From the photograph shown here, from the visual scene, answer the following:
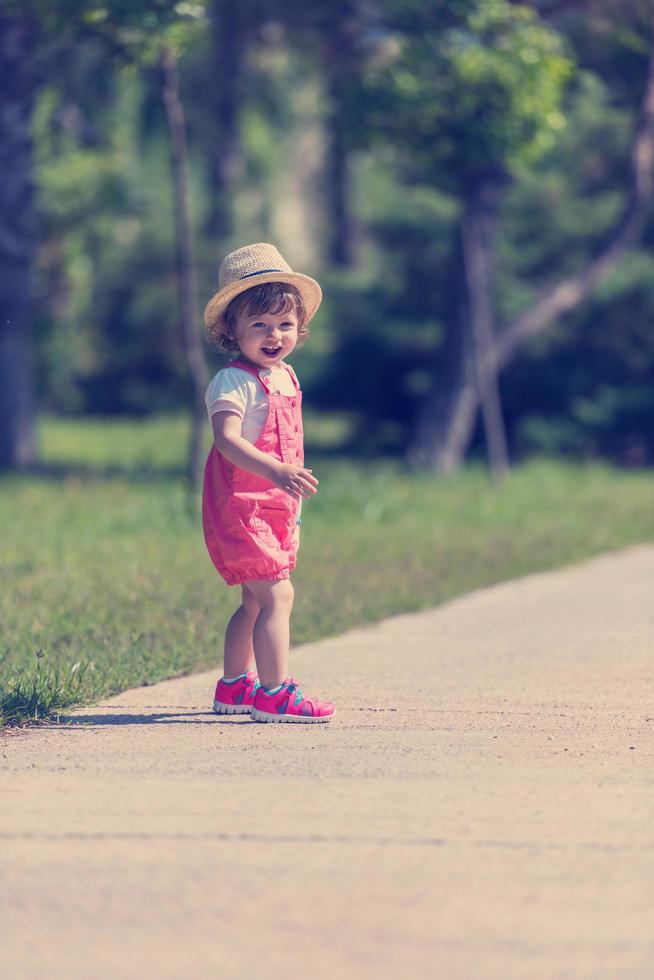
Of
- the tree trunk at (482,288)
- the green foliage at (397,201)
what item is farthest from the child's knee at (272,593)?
the tree trunk at (482,288)

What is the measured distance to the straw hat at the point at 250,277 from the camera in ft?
18.0

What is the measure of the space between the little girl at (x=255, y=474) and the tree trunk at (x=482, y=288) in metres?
9.13

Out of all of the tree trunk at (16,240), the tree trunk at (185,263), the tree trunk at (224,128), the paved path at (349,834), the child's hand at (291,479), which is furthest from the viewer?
the tree trunk at (224,128)

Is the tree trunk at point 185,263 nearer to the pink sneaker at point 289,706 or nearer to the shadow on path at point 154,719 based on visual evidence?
the shadow on path at point 154,719

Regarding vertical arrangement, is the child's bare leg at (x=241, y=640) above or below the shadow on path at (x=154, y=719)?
above

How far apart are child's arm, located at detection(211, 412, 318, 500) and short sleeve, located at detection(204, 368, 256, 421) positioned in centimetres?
2

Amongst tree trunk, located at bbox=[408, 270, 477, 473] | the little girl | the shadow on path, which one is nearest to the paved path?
the shadow on path

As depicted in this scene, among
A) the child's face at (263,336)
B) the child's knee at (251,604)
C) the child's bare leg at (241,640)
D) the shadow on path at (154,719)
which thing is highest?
the child's face at (263,336)

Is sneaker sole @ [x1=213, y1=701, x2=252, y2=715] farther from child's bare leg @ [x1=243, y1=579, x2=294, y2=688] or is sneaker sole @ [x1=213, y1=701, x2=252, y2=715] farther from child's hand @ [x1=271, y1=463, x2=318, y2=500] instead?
child's hand @ [x1=271, y1=463, x2=318, y2=500]

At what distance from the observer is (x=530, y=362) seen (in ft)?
62.5

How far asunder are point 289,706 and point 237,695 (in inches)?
9.6

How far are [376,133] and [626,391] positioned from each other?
4866 mm

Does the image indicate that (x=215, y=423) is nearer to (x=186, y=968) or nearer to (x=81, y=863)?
(x=81, y=863)

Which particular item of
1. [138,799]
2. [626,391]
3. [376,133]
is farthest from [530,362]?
[138,799]
